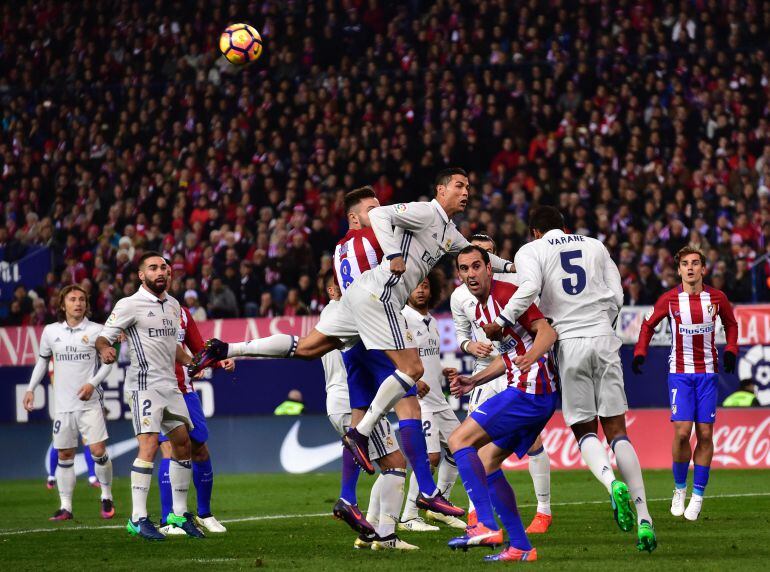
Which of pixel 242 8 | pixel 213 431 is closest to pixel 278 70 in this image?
pixel 242 8

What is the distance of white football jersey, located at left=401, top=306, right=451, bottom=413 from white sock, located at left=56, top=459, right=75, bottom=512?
4188mm

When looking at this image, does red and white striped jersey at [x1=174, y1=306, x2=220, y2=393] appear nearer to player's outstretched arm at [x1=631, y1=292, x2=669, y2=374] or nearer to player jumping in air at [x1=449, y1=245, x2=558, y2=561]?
player jumping in air at [x1=449, y1=245, x2=558, y2=561]

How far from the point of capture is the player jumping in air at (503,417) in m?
8.52

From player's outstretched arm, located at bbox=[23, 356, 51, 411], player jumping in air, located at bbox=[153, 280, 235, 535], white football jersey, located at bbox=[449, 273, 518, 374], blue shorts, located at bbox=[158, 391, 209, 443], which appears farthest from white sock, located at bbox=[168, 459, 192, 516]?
player's outstretched arm, located at bbox=[23, 356, 51, 411]

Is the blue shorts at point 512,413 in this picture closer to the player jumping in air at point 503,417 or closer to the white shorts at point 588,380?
the player jumping in air at point 503,417

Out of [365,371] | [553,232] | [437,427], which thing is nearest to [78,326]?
[437,427]

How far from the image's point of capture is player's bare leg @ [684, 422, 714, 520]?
A: 461 inches

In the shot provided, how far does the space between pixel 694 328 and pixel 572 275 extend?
396cm

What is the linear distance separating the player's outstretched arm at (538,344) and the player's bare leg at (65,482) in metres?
6.91

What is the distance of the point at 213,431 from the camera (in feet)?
66.2

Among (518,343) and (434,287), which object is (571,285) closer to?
(518,343)

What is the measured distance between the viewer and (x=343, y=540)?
34.1 ft


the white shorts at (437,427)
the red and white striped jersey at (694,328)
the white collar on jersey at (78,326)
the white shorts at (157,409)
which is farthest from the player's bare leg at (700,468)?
the white collar on jersey at (78,326)

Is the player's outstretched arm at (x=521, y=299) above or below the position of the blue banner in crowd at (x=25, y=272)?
above
